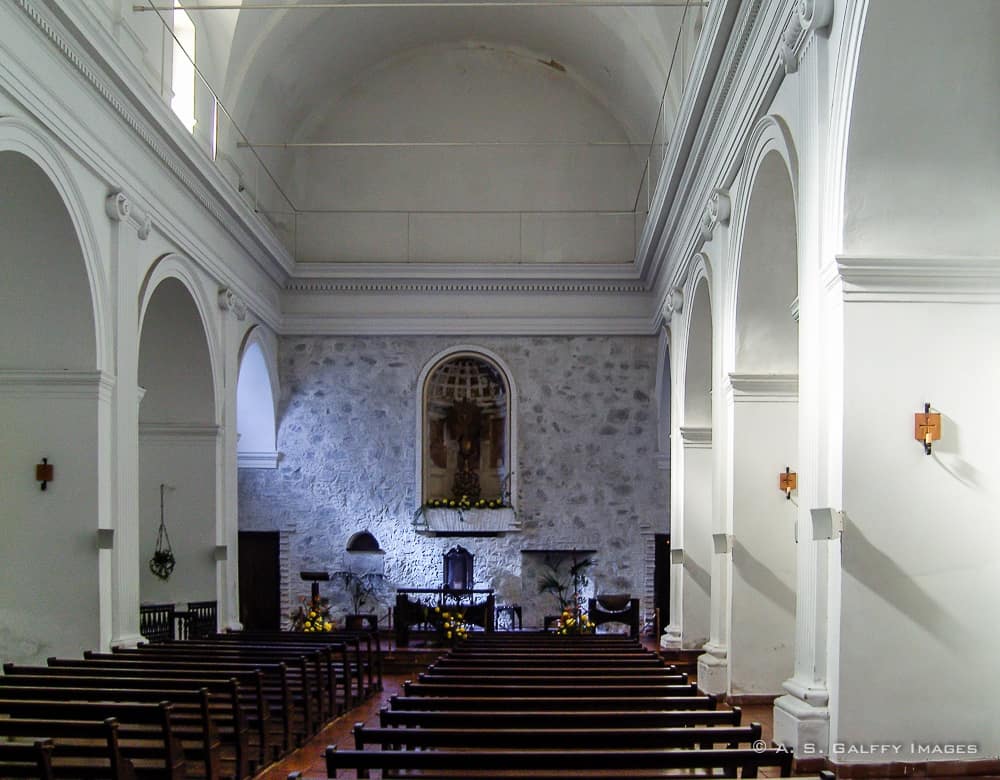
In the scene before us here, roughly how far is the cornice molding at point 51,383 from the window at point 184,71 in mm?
3721

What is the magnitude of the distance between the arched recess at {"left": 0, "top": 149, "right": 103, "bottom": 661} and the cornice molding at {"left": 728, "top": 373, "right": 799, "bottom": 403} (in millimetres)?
5734

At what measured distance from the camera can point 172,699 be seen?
6512 millimetres

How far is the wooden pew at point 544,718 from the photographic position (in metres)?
5.38

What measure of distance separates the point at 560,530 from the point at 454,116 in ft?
23.5

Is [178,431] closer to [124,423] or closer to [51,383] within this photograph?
[124,423]

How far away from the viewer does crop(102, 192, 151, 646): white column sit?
10344mm

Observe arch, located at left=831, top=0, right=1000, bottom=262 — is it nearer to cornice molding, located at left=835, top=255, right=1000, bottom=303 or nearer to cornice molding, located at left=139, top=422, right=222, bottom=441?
cornice molding, located at left=835, top=255, right=1000, bottom=303

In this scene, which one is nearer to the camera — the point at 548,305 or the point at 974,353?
the point at 974,353

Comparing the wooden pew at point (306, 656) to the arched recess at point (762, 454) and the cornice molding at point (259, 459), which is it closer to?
the arched recess at point (762, 454)

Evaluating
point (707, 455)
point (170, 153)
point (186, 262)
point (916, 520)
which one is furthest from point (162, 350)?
point (916, 520)

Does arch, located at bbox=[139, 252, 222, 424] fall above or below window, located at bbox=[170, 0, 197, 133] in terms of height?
below

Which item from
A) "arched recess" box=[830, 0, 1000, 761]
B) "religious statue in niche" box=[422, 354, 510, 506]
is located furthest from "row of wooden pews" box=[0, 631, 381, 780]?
"religious statue in niche" box=[422, 354, 510, 506]

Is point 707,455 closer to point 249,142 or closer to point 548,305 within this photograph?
point 548,305

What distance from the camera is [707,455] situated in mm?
13945
